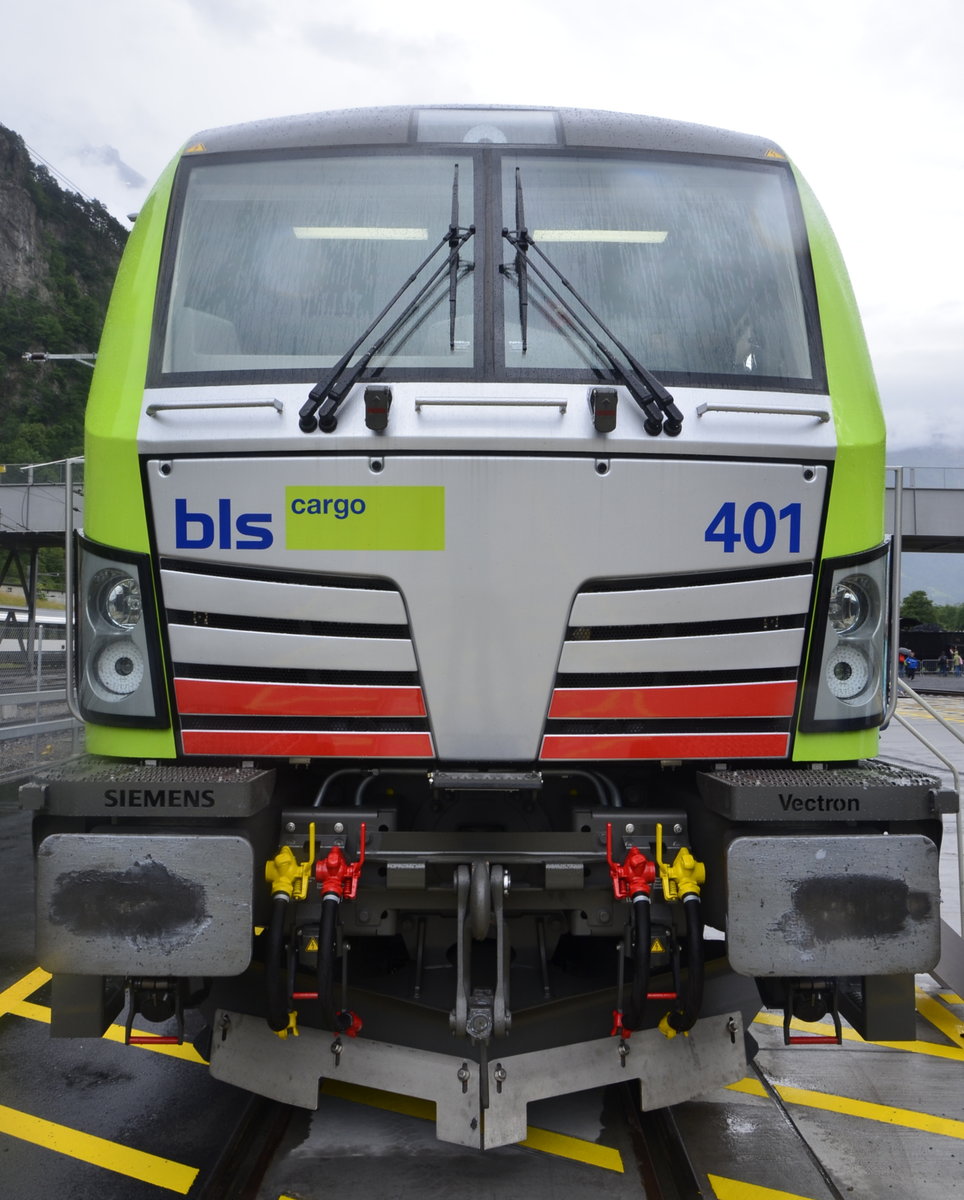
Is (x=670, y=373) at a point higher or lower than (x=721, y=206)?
lower

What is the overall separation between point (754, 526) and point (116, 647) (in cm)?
183

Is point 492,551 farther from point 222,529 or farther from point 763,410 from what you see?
point 763,410

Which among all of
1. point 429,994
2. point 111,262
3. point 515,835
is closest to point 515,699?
point 515,835

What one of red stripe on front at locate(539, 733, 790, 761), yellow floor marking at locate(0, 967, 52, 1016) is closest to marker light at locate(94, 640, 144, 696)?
red stripe on front at locate(539, 733, 790, 761)

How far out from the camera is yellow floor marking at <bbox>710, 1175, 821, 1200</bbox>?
3309 millimetres

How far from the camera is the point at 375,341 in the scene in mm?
3062

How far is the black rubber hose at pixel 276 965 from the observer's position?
293 cm

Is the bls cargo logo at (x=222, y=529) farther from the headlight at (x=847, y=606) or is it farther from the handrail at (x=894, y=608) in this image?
the handrail at (x=894, y=608)

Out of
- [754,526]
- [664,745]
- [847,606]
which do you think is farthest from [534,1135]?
[754,526]

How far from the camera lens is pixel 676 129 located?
3494 millimetres

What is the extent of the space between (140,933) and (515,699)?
1158mm

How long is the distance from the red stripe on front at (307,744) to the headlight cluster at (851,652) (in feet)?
3.69

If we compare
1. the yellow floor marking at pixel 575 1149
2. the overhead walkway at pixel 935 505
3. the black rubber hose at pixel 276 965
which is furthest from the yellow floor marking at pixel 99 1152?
the overhead walkway at pixel 935 505

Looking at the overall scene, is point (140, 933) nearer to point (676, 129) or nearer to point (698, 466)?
point (698, 466)
